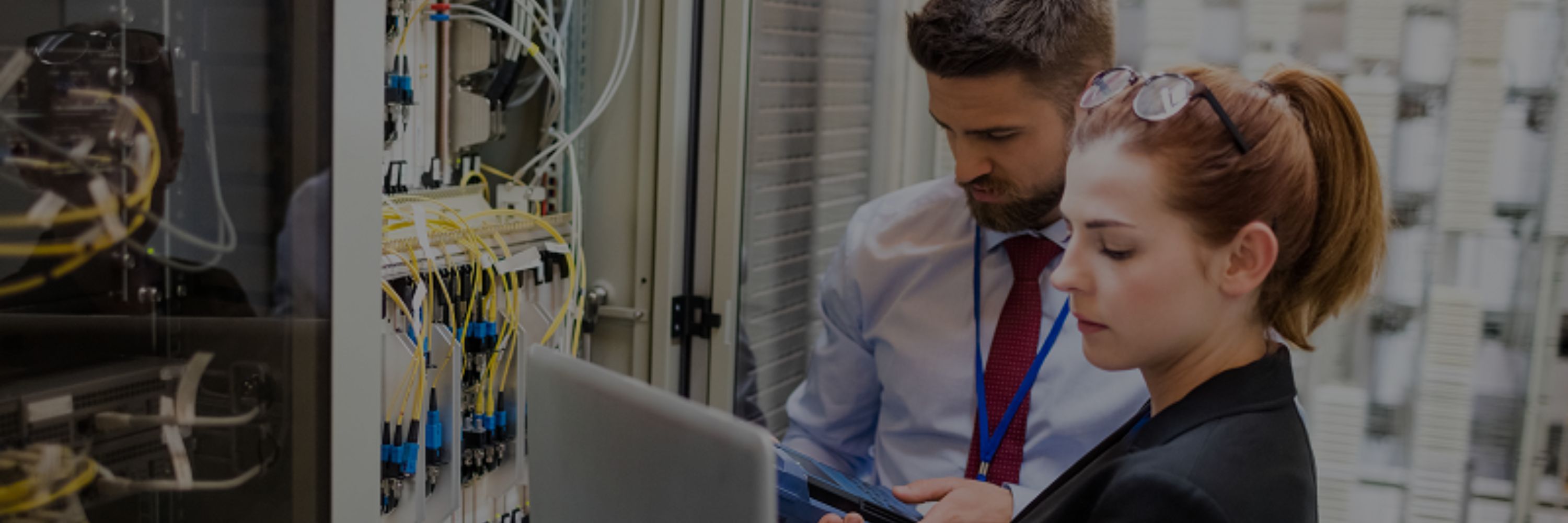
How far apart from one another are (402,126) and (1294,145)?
134 centimetres

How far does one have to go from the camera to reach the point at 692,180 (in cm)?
229

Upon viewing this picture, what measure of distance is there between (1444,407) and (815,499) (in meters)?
1.09

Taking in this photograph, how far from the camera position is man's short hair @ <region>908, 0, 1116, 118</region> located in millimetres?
1601

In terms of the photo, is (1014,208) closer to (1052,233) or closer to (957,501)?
(1052,233)

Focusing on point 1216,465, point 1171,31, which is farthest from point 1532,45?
point 1216,465

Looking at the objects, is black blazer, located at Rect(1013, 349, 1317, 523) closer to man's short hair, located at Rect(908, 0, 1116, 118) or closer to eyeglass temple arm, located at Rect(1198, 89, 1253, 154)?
eyeglass temple arm, located at Rect(1198, 89, 1253, 154)

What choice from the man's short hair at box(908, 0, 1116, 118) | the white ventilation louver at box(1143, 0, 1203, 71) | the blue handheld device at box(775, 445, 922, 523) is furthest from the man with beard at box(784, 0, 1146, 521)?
the white ventilation louver at box(1143, 0, 1203, 71)

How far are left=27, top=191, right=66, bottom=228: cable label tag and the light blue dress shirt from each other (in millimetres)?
1046

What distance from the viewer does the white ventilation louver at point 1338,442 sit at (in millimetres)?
1925

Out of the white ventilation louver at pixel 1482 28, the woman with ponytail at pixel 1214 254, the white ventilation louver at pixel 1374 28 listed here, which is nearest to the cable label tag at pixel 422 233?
the woman with ponytail at pixel 1214 254

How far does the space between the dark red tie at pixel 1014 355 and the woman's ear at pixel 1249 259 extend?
67 centimetres

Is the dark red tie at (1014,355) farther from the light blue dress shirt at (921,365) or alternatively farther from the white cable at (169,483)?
the white cable at (169,483)

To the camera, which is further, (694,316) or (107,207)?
(694,316)

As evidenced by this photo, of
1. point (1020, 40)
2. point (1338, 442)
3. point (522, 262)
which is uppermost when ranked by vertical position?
point (1020, 40)
